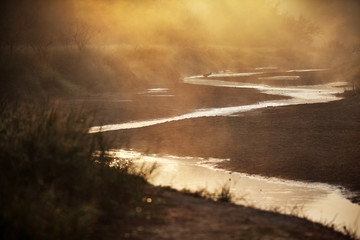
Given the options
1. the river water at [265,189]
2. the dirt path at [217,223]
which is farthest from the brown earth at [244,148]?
the river water at [265,189]

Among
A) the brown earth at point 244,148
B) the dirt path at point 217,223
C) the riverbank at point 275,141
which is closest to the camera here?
the dirt path at point 217,223

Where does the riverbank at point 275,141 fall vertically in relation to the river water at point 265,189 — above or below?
above

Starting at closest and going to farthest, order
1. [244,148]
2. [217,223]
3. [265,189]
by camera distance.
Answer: [217,223], [265,189], [244,148]

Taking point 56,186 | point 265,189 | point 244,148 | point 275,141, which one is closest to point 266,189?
point 265,189

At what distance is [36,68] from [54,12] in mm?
24857

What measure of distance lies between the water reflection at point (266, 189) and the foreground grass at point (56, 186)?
112cm

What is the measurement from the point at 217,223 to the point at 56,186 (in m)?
2.04

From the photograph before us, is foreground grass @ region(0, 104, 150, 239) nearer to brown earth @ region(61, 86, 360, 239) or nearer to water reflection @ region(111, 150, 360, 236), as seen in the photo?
brown earth @ region(61, 86, 360, 239)

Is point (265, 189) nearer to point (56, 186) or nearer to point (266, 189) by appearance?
point (266, 189)

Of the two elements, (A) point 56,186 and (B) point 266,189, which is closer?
(A) point 56,186

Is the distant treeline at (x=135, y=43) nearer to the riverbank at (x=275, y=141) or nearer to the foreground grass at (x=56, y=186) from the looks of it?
the riverbank at (x=275, y=141)

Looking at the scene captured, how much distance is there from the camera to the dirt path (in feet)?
18.4

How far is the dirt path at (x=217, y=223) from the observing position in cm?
561

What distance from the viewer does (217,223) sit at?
6066mm
